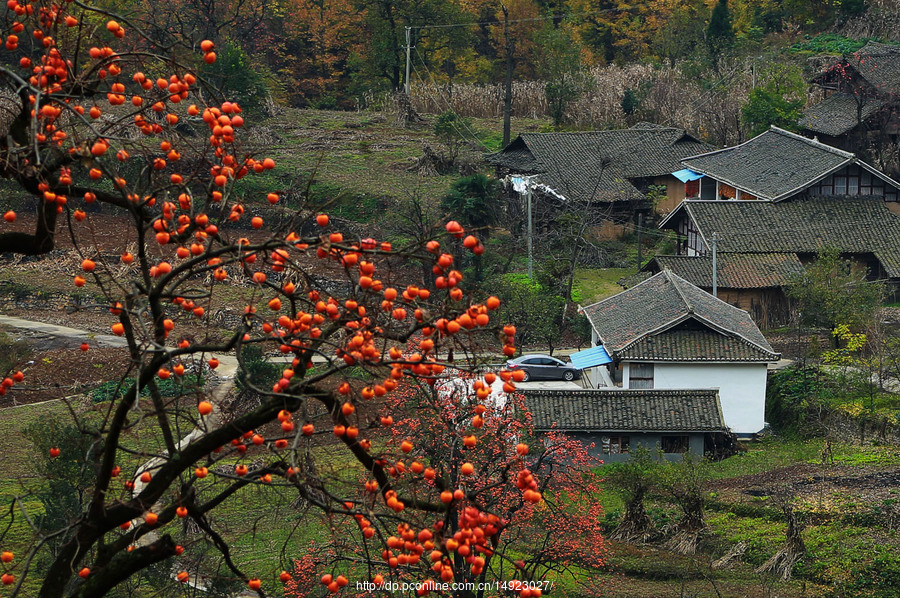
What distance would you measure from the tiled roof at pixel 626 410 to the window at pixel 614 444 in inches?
16.1

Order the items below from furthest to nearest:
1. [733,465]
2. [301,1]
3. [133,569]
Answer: [301,1] < [733,465] < [133,569]

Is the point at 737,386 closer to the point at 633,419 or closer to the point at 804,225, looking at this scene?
the point at 633,419

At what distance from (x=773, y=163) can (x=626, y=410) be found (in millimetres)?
18784

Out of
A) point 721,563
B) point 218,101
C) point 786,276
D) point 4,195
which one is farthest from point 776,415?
point 4,195

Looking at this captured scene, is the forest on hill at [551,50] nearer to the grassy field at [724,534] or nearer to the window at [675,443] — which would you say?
the window at [675,443]

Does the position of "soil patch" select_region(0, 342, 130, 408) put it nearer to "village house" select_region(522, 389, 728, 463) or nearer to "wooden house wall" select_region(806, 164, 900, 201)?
"village house" select_region(522, 389, 728, 463)

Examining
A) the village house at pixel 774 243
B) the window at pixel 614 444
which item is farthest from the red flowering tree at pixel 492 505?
the village house at pixel 774 243

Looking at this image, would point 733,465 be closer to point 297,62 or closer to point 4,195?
point 4,195

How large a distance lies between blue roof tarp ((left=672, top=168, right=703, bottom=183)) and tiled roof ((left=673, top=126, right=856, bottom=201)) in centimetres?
34

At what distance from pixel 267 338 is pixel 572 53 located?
2044 inches

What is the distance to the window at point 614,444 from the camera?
25359 mm

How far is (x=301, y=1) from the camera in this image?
194ft

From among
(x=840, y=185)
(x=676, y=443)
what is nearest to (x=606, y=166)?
(x=840, y=185)

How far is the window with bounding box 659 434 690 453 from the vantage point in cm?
2541
